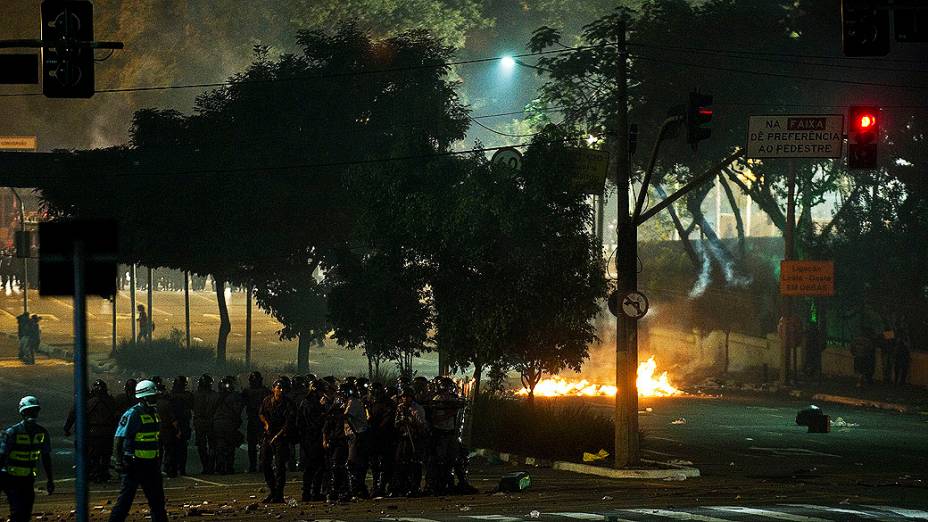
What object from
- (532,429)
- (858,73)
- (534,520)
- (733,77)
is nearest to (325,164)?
(733,77)

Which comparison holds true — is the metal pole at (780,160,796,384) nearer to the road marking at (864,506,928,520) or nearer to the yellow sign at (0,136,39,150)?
the road marking at (864,506,928,520)

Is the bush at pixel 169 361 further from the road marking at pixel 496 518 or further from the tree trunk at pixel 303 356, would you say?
the road marking at pixel 496 518

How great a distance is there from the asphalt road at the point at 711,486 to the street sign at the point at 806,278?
10490 mm

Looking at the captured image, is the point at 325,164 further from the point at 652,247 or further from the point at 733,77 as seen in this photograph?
the point at 652,247

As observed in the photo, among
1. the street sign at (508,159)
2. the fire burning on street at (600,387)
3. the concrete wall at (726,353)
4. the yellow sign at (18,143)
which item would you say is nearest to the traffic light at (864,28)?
the street sign at (508,159)

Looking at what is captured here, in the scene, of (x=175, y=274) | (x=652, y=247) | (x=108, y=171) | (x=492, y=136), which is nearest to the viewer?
(x=108, y=171)

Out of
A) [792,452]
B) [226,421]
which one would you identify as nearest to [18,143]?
[226,421]

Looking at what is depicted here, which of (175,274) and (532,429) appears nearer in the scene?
(532,429)

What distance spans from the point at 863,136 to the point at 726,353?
34.3m

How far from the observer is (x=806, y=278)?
47531mm

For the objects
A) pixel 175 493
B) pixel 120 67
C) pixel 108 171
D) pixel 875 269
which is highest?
pixel 120 67

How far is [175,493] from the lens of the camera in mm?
21625

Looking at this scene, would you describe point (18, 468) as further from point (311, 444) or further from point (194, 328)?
point (194, 328)

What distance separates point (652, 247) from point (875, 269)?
19.8 meters
